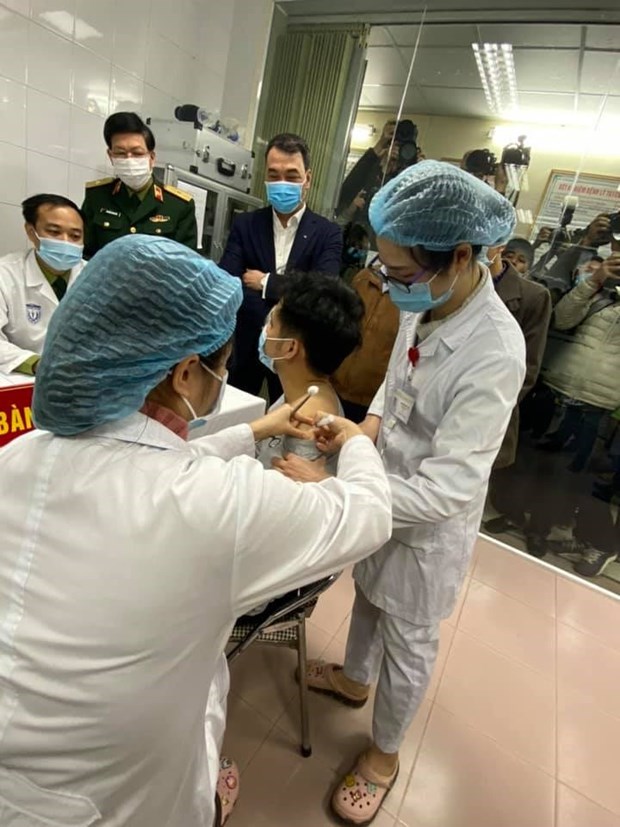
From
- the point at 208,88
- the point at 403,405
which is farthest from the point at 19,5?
the point at 403,405

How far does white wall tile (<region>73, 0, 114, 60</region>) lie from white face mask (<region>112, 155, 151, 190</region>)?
806mm

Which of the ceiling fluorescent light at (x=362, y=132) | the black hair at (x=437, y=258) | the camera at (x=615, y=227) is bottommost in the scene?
the black hair at (x=437, y=258)

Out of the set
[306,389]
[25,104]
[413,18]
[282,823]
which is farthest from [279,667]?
[413,18]

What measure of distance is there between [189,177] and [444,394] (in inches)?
86.1

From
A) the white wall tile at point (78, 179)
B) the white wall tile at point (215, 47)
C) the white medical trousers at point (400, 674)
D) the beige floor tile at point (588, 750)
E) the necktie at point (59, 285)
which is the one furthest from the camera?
the white wall tile at point (215, 47)

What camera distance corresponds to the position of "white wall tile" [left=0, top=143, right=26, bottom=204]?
214 centimetres

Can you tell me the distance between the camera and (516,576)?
8.35 feet

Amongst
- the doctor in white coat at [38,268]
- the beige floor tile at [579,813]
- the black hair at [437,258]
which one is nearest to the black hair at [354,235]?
the doctor in white coat at [38,268]

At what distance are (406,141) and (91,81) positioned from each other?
186cm

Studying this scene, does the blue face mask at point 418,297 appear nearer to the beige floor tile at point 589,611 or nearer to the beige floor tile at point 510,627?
the beige floor tile at point 510,627

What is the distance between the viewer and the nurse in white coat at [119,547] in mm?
548

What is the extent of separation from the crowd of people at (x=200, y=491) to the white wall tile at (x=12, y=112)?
0.88 meters

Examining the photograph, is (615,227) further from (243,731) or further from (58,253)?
(243,731)

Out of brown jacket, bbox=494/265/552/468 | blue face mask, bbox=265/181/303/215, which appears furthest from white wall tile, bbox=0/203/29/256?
brown jacket, bbox=494/265/552/468
